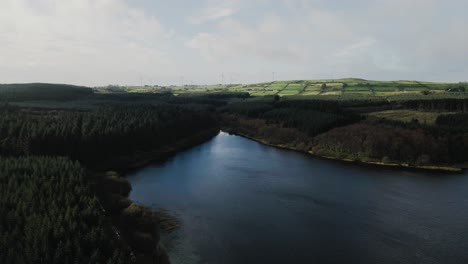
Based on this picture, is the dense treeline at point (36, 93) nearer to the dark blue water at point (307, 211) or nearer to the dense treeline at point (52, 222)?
the dark blue water at point (307, 211)

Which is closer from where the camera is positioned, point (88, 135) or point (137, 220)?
point (137, 220)

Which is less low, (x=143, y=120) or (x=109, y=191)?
(x=143, y=120)

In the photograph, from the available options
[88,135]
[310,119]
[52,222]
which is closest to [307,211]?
[52,222]

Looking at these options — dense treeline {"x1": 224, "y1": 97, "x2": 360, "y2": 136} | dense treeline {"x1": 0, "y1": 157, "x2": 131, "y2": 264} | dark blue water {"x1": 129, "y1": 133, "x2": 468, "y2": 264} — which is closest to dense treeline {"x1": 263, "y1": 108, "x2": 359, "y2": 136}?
dense treeline {"x1": 224, "y1": 97, "x2": 360, "y2": 136}

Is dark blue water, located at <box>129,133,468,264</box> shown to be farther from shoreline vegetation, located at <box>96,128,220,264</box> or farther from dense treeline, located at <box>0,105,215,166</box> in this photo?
dense treeline, located at <box>0,105,215,166</box>

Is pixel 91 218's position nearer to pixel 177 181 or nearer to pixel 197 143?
pixel 177 181

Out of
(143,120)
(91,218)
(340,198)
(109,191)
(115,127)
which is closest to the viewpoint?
(91,218)

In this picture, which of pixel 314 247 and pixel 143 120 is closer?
pixel 314 247

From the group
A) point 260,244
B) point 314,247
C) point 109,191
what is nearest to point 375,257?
point 314,247

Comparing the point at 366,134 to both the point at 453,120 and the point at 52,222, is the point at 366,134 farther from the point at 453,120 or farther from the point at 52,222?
the point at 52,222
